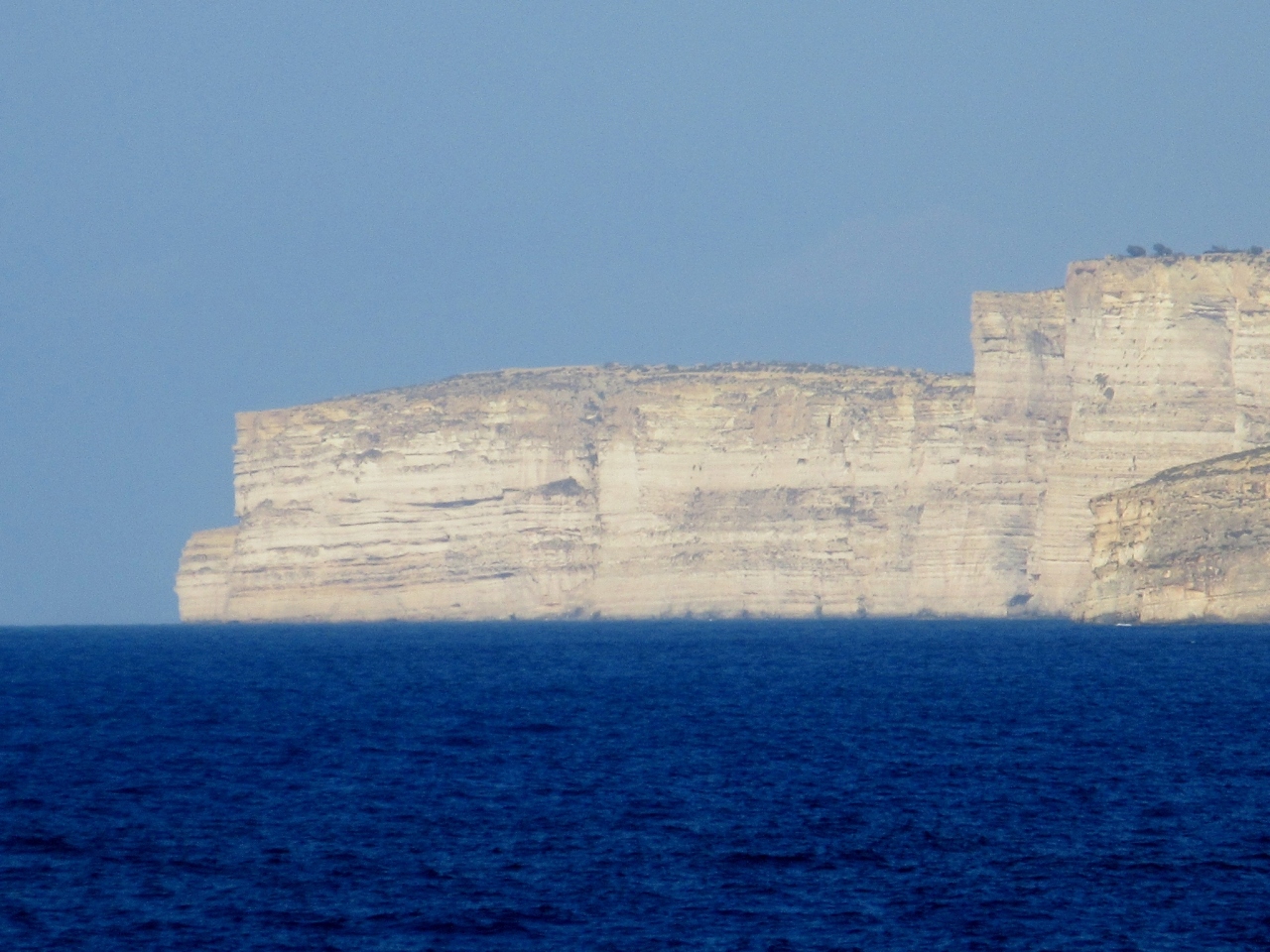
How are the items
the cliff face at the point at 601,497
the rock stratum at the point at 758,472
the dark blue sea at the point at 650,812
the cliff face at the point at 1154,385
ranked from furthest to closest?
the cliff face at the point at 601,497
the rock stratum at the point at 758,472
the cliff face at the point at 1154,385
the dark blue sea at the point at 650,812

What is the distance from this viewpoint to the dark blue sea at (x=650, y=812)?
2725cm

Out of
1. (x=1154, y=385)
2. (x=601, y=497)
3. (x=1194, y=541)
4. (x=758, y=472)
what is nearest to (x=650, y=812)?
(x=1194, y=541)

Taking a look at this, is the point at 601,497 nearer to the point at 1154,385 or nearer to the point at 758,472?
the point at 758,472

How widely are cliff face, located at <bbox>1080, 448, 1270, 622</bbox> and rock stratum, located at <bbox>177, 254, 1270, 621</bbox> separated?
21.1 metres

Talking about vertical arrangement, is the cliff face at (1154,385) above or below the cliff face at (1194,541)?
above

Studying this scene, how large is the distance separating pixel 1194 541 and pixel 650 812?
2242 inches

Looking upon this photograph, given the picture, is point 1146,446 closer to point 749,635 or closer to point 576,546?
point 749,635

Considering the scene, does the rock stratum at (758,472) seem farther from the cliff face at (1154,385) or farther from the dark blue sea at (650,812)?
the dark blue sea at (650,812)

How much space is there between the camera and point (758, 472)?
439 ft

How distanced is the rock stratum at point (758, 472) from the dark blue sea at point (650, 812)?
151 ft

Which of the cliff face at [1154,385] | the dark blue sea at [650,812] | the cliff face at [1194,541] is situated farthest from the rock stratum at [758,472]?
the dark blue sea at [650,812]

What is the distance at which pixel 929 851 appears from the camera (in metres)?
32.0

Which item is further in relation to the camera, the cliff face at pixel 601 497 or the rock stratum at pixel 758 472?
the cliff face at pixel 601 497

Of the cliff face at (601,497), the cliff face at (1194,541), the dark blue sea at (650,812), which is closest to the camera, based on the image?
the dark blue sea at (650,812)
